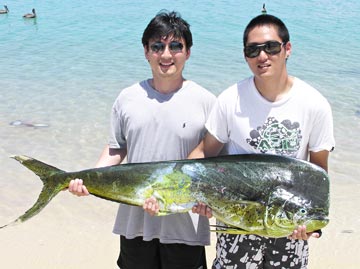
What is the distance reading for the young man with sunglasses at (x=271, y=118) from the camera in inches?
106

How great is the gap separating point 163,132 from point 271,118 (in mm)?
660

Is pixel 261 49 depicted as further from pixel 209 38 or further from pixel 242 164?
pixel 209 38

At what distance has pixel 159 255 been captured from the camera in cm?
321

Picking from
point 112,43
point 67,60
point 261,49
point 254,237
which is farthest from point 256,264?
point 112,43

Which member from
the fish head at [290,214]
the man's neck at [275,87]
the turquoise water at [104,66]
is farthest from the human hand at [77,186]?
the turquoise water at [104,66]

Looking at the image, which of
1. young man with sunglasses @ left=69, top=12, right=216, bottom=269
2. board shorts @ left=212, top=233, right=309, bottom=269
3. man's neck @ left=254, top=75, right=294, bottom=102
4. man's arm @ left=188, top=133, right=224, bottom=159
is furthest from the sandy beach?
man's neck @ left=254, top=75, right=294, bottom=102

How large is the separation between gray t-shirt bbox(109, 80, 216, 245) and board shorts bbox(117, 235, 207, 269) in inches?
3.0

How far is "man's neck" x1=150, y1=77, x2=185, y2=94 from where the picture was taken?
9.82 feet

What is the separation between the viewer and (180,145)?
2984mm

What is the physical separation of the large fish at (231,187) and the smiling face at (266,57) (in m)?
0.47

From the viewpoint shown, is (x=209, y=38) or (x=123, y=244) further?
(x=209, y=38)

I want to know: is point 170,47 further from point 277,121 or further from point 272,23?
point 277,121

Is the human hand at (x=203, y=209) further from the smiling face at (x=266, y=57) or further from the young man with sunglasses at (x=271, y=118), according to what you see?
the smiling face at (x=266, y=57)

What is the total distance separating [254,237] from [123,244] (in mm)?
881
